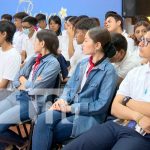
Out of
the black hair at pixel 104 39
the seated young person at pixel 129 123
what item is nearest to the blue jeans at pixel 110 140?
the seated young person at pixel 129 123

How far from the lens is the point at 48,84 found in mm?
2914

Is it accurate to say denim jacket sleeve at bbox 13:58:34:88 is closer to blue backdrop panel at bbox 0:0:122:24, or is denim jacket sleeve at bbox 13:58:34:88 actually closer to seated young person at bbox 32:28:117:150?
seated young person at bbox 32:28:117:150

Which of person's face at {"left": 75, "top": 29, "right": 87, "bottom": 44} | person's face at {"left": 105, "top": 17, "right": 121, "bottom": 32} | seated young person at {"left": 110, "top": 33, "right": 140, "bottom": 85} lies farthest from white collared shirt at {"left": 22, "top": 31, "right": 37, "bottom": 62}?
seated young person at {"left": 110, "top": 33, "right": 140, "bottom": 85}

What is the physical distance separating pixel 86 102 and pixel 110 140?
476 mm

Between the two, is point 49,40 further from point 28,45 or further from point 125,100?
point 28,45

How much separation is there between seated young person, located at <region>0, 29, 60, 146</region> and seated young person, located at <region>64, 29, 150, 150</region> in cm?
74

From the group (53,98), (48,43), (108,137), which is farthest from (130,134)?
(48,43)

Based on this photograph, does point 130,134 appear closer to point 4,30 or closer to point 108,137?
point 108,137

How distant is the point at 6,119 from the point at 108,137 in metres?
1.00

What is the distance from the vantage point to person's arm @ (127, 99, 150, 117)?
218 centimetres

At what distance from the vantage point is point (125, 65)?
290cm

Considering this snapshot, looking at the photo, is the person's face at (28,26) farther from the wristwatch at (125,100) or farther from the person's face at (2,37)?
the wristwatch at (125,100)

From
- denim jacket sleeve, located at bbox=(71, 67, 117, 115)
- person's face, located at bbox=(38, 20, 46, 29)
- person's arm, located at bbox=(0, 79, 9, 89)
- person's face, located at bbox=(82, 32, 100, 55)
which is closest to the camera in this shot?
denim jacket sleeve, located at bbox=(71, 67, 117, 115)

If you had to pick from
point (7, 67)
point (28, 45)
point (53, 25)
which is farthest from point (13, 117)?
point (53, 25)
